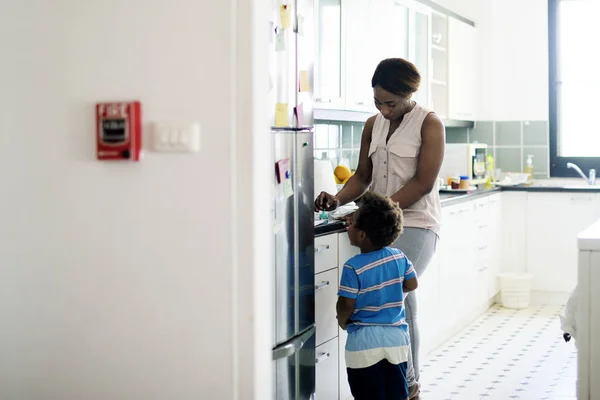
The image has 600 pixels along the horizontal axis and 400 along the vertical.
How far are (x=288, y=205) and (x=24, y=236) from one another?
2.79ft

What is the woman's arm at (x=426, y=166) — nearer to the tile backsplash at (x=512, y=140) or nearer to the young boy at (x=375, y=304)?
the young boy at (x=375, y=304)

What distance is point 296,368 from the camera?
2.91 metres

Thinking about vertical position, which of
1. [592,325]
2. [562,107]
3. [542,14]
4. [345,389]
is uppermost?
[542,14]

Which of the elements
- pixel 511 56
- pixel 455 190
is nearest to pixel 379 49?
pixel 455 190

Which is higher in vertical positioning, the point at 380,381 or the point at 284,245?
the point at 284,245

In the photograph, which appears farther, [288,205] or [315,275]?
[315,275]

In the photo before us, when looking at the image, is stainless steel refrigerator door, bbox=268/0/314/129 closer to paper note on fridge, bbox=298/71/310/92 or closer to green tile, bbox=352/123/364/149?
paper note on fridge, bbox=298/71/310/92

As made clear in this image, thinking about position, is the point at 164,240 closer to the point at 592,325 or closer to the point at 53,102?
the point at 53,102

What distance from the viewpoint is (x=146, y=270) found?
7.63 ft

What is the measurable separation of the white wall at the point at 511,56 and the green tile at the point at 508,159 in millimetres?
264

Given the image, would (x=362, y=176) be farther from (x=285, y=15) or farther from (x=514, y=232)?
(x=514, y=232)

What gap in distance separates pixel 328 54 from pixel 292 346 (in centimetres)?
166

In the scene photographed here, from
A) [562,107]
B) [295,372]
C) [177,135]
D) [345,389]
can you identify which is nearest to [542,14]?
[562,107]

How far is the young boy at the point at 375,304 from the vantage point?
291 centimetres
